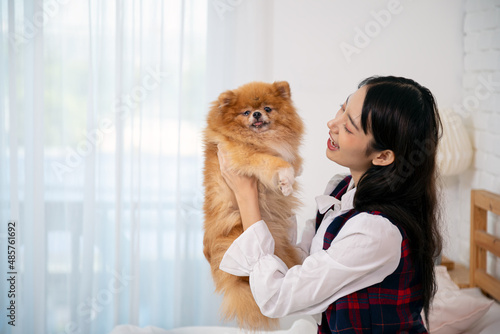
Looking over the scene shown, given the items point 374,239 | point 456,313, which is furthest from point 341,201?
point 456,313

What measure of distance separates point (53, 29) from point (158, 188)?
50.6 inches

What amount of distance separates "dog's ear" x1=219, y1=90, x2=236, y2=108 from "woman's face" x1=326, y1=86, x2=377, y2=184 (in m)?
0.58

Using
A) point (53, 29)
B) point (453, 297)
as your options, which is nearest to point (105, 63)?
point (53, 29)

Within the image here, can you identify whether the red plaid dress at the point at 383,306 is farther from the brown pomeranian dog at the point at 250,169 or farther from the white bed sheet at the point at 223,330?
the white bed sheet at the point at 223,330

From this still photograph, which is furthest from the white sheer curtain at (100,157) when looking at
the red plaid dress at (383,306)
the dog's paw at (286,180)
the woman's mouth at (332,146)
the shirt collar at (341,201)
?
the red plaid dress at (383,306)

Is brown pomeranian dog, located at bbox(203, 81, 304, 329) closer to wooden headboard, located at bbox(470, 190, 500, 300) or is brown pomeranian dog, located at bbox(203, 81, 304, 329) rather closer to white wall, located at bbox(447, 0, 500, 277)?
wooden headboard, located at bbox(470, 190, 500, 300)

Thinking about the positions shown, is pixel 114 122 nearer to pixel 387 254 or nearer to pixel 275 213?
pixel 275 213

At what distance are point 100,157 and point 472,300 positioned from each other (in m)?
2.43

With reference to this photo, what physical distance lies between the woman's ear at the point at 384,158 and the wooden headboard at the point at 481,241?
1.33 m

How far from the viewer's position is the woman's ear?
1.35 metres

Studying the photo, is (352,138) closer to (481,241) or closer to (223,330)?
(223,330)

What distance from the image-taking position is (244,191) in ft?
5.35

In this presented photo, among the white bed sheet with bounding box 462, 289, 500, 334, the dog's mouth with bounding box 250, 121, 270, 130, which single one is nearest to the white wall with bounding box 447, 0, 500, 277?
the white bed sheet with bounding box 462, 289, 500, 334

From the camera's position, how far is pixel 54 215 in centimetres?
296
